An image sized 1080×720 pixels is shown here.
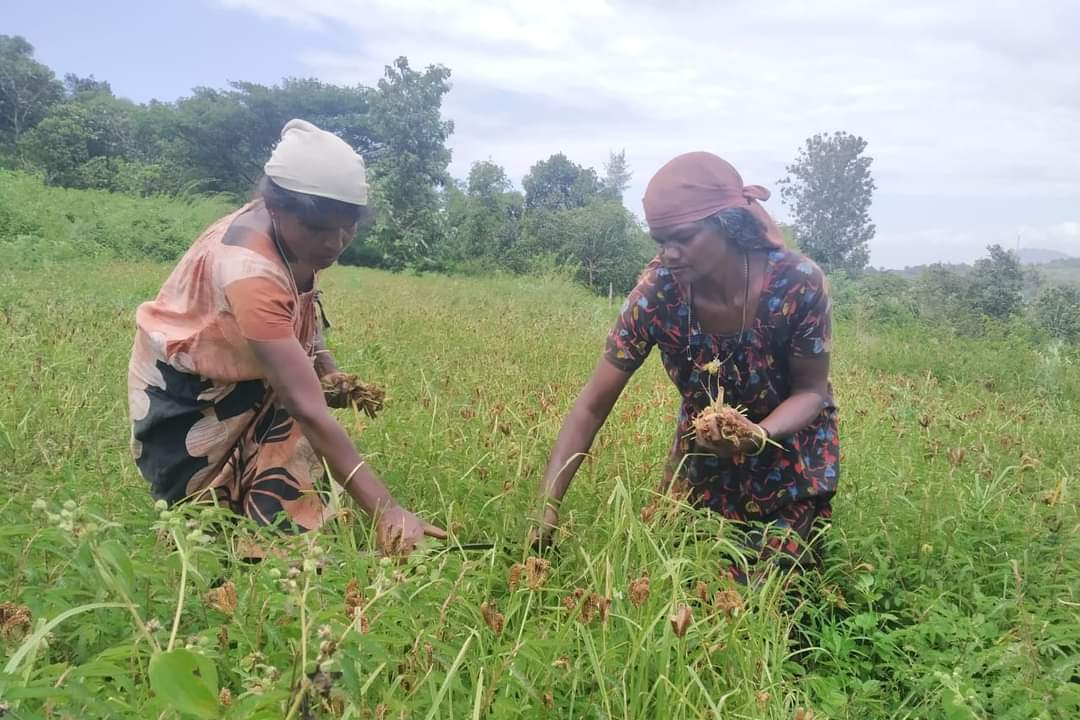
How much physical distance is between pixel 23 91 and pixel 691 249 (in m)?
41.7

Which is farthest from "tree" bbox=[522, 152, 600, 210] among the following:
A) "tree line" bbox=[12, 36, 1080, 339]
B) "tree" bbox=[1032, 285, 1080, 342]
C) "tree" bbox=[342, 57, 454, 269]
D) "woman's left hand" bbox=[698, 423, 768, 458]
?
"woman's left hand" bbox=[698, 423, 768, 458]

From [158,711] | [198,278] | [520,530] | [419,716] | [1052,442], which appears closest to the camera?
[158,711]

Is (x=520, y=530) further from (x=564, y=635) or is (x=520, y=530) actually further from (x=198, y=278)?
(x=198, y=278)

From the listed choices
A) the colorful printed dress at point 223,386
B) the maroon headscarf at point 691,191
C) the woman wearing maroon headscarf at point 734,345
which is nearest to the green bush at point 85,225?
the colorful printed dress at point 223,386

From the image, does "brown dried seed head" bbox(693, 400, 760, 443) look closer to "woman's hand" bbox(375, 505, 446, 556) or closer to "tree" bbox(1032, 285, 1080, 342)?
"woman's hand" bbox(375, 505, 446, 556)

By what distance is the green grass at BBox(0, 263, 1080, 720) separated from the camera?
96cm

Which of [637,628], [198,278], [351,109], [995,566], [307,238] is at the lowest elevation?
[995,566]

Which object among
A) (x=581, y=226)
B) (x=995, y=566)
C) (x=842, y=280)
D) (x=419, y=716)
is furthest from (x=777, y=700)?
(x=842, y=280)

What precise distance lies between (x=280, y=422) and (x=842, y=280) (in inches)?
1103

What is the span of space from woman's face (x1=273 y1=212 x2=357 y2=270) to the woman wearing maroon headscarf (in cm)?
84

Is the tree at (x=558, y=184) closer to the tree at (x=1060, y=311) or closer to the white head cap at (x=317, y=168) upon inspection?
the tree at (x=1060, y=311)

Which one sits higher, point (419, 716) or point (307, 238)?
point (307, 238)

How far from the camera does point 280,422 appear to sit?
2225 millimetres

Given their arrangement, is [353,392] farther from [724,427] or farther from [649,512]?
[724,427]
